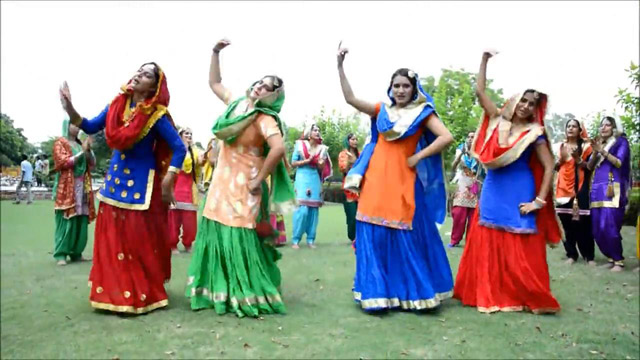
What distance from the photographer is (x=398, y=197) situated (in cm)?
465

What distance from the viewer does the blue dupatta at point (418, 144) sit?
4555 mm

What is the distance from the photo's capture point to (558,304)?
499 cm

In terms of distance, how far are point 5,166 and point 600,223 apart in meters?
7.20

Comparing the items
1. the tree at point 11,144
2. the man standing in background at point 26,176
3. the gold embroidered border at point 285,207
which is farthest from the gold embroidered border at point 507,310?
the tree at point 11,144

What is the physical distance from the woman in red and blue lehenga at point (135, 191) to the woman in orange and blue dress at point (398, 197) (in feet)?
5.11

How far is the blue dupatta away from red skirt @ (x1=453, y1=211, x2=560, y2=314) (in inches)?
29.0

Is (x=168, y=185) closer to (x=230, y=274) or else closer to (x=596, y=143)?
(x=230, y=274)

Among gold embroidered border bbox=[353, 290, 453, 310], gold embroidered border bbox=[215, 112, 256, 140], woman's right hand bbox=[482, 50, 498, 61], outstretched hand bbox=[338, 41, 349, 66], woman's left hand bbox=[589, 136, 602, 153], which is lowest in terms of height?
gold embroidered border bbox=[353, 290, 453, 310]

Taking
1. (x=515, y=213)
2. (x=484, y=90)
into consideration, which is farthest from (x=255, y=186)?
(x=515, y=213)

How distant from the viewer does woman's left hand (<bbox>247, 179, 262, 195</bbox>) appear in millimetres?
4457

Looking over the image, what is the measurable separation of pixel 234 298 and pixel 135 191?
1.20 metres

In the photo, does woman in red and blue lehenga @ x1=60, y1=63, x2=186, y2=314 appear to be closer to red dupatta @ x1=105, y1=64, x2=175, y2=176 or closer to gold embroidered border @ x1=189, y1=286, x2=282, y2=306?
red dupatta @ x1=105, y1=64, x2=175, y2=176

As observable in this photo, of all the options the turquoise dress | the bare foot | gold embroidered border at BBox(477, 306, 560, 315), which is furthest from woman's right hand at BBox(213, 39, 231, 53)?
the bare foot

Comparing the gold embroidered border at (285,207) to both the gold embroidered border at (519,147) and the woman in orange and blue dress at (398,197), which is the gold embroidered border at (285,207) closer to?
the woman in orange and blue dress at (398,197)
